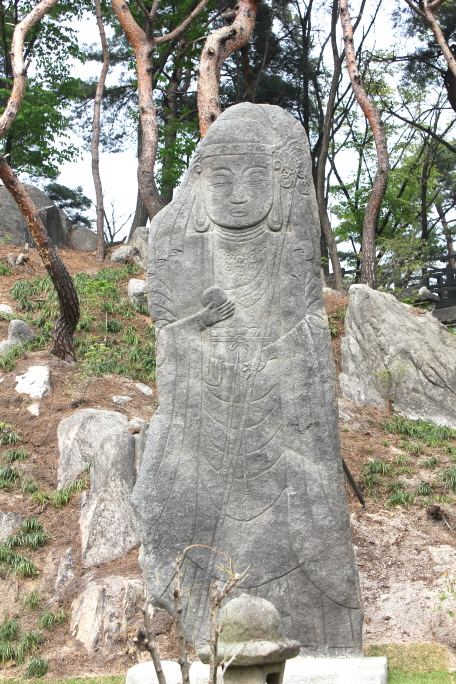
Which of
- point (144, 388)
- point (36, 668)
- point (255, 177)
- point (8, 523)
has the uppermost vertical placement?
point (255, 177)

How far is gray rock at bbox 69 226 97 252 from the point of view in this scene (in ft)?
71.8

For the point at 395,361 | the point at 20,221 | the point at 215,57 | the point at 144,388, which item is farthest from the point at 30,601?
the point at 20,221

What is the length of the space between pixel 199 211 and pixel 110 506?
3772 millimetres

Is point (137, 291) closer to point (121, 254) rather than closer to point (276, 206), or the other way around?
point (121, 254)

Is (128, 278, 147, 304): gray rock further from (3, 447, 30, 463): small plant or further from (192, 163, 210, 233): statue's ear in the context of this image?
(192, 163, 210, 233): statue's ear

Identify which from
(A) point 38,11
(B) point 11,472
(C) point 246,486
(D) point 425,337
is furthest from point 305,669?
(A) point 38,11

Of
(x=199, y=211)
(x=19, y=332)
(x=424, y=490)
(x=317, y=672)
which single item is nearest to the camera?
(x=317, y=672)

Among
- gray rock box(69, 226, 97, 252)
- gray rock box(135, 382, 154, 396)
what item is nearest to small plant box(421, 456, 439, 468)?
gray rock box(135, 382, 154, 396)

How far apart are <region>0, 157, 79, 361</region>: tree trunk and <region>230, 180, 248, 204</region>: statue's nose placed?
245 inches

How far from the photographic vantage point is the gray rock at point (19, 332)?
13.2 meters

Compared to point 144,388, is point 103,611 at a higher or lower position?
lower

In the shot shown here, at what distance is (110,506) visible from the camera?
8648 mm

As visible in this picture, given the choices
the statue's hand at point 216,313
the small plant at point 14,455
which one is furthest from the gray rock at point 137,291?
the statue's hand at point 216,313

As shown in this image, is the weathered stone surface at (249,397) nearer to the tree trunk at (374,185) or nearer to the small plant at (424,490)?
the small plant at (424,490)
